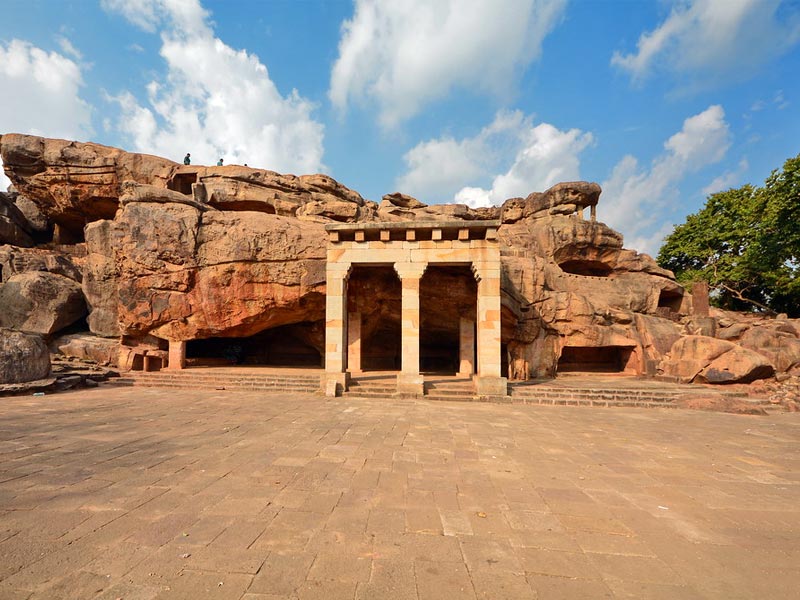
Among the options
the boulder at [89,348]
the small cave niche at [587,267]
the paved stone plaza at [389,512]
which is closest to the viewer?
the paved stone plaza at [389,512]

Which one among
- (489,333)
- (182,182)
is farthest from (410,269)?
(182,182)

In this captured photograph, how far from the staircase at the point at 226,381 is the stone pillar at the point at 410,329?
3.61 meters

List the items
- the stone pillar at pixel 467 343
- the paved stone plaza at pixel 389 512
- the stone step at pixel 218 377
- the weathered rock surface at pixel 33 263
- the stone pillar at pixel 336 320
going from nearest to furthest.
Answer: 1. the paved stone plaza at pixel 389 512
2. the stone pillar at pixel 336 320
3. the stone step at pixel 218 377
4. the stone pillar at pixel 467 343
5. the weathered rock surface at pixel 33 263

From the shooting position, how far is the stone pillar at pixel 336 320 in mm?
12594

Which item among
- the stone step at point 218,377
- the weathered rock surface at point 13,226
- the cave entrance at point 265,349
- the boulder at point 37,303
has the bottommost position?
the stone step at point 218,377

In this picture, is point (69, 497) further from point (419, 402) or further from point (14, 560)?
point (419, 402)

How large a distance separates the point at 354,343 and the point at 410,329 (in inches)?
175

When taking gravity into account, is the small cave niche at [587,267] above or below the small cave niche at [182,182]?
below

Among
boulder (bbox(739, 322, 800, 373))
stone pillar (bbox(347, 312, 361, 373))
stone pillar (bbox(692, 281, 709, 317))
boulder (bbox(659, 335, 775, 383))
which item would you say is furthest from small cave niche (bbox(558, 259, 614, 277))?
stone pillar (bbox(347, 312, 361, 373))

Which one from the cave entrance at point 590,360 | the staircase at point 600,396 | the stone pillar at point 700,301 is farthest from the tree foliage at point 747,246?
the staircase at point 600,396

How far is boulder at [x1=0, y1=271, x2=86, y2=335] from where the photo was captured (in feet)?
51.4

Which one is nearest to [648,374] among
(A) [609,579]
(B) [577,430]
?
(B) [577,430]

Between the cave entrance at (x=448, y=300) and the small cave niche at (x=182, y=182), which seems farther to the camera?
the small cave niche at (x=182, y=182)

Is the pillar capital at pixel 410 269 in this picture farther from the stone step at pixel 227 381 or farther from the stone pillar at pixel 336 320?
the stone step at pixel 227 381
